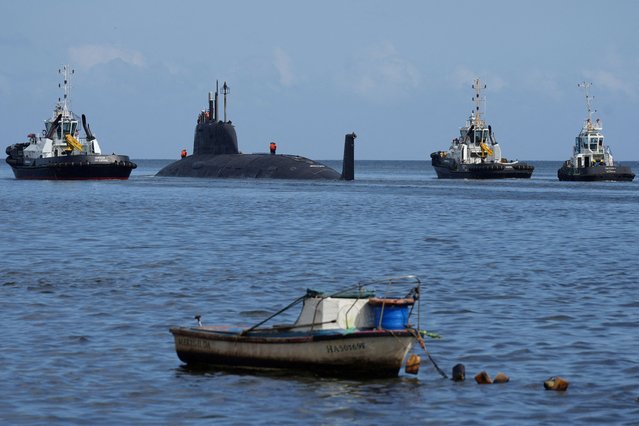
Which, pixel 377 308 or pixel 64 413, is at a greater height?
pixel 377 308

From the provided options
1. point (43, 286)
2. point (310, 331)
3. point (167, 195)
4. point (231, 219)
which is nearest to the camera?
point (310, 331)

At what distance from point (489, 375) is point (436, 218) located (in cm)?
4658

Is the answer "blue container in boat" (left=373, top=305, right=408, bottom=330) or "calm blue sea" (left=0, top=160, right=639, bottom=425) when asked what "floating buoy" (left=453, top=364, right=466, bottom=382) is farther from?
"blue container in boat" (left=373, top=305, right=408, bottom=330)

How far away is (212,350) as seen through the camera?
19812 mm

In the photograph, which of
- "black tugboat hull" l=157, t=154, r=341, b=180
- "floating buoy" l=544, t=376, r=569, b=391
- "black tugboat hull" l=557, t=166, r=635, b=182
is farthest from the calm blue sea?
"black tugboat hull" l=157, t=154, r=341, b=180

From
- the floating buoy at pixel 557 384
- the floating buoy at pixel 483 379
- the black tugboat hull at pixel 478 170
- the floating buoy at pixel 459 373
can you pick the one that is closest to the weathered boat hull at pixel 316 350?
the floating buoy at pixel 459 373

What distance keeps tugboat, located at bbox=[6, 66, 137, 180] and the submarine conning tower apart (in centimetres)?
1077

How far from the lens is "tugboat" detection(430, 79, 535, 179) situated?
425 ft

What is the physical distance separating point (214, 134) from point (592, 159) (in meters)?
42.1

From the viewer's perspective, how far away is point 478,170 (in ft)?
429

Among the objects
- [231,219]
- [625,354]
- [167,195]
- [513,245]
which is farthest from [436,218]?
[625,354]

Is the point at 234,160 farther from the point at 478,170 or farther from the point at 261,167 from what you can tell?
the point at 478,170

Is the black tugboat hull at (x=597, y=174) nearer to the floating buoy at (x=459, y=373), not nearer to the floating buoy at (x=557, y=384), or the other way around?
the floating buoy at (x=459, y=373)

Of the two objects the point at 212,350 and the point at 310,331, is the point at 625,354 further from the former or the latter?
the point at 212,350
